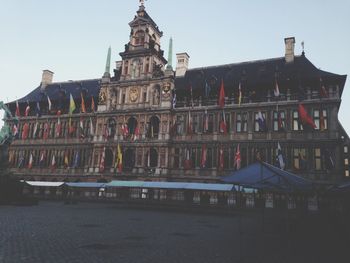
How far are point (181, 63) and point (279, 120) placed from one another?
1746cm

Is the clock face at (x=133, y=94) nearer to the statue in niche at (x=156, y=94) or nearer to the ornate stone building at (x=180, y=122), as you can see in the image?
the ornate stone building at (x=180, y=122)

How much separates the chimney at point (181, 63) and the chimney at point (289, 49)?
13371 mm

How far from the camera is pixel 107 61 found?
46000 millimetres

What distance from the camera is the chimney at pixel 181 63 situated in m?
45.0

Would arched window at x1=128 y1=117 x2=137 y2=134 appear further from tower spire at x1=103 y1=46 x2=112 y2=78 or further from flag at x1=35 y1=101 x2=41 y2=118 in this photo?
flag at x1=35 y1=101 x2=41 y2=118

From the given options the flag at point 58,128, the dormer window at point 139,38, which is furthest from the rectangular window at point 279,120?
the flag at point 58,128

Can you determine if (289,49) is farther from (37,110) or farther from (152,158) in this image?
(37,110)

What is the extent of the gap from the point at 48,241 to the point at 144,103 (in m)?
32.0

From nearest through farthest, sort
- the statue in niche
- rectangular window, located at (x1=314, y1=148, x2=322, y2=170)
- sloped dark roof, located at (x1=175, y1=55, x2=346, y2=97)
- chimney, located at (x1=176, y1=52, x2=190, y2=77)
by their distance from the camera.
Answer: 1. rectangular window, located at (x1=314, y1=148, x2=322, y2=170)
2. sloped dark roof, located at (x1=175, y1=55, x2=346, y2=97)
3. the statue in niche
4. chimney, located at (x1=176, y1=52, x2=190, y2=77)

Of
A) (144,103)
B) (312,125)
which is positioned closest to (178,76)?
(144,103)

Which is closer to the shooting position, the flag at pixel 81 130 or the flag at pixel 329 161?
the flag at pixel 329 161

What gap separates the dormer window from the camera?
145 ft

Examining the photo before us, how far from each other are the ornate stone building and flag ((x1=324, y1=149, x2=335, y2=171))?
0.10m

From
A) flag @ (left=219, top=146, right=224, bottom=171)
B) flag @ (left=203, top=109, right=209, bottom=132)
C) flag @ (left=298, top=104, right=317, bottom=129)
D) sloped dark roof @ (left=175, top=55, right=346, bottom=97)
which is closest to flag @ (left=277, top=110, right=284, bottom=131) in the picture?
flag @ (left=298, top=104, right=317, bottom=129)
